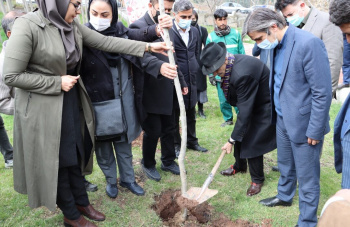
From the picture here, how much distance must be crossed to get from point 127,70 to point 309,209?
2.21m

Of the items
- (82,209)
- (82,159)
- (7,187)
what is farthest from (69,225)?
(7,187)

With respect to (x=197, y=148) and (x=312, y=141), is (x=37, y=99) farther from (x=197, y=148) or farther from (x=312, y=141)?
(x=197, y=148)

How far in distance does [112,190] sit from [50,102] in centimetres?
144

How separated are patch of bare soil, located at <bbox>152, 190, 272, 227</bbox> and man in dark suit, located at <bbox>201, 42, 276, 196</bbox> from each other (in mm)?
555

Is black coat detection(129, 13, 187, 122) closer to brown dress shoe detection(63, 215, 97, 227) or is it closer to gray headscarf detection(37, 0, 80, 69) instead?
gray headscarf detection(37, 0, 80, 69)

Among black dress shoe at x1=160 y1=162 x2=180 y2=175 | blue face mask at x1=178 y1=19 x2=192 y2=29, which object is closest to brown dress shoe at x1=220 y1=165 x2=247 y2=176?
black dress shoe at x1=160 y1=162 x2=180 y2=175

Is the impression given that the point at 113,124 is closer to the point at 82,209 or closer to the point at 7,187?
the point at 82,209

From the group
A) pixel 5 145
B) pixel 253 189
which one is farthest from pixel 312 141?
pixel 5 145

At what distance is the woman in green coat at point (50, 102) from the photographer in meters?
2.23

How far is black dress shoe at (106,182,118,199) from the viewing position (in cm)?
341

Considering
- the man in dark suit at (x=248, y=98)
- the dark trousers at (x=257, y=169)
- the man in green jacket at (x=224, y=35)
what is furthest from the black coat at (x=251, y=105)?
Answer: the man in green jacket at (x=224, y=35)

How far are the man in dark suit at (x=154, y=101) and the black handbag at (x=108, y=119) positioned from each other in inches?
11.7

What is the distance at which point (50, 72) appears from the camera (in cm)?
235

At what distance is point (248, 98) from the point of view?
10.2 feet
